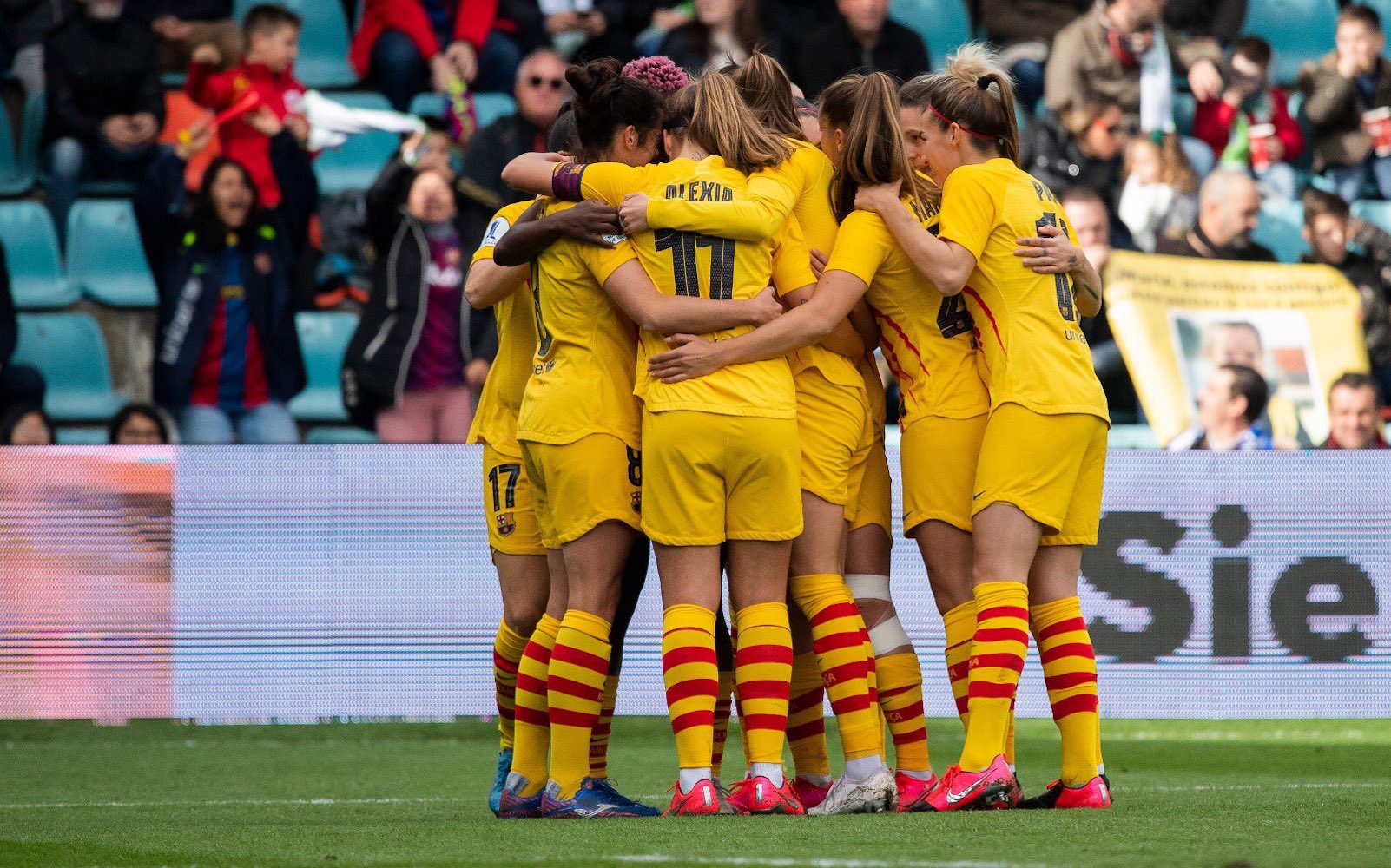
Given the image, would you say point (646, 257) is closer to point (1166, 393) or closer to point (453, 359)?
point (453, 359)

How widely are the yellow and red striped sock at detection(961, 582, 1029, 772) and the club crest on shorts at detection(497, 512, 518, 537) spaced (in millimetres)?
1418

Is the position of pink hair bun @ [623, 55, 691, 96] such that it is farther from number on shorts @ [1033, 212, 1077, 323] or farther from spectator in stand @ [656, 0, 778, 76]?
spectator in stand @ [656, 0, 778, 76]

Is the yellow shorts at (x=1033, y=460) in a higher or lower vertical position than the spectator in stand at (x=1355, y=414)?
higher

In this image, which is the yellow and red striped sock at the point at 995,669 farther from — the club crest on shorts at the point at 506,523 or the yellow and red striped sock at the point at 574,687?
the club crest on shorts at the point at 506,523

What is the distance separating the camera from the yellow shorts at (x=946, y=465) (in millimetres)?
4727

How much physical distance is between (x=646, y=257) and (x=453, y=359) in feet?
18.2

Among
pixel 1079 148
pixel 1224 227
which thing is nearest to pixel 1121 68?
pixel 1079 148

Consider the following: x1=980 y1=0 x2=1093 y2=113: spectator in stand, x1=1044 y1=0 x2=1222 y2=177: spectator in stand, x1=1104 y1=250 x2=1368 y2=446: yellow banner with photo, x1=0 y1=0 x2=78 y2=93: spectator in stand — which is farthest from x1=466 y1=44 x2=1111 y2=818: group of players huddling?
x1=0 y1=0 x2=78 y2=93: spectator in stand

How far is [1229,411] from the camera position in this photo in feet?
32.6

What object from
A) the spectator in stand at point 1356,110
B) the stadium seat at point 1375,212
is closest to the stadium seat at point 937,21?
the spectator in stand at point 1356,110

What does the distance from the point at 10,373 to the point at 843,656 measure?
7018 mm

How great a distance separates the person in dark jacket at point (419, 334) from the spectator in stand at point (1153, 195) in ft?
13.1

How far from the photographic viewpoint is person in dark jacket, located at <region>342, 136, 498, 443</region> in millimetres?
9836

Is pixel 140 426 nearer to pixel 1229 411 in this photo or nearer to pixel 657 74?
pixel 657 74
